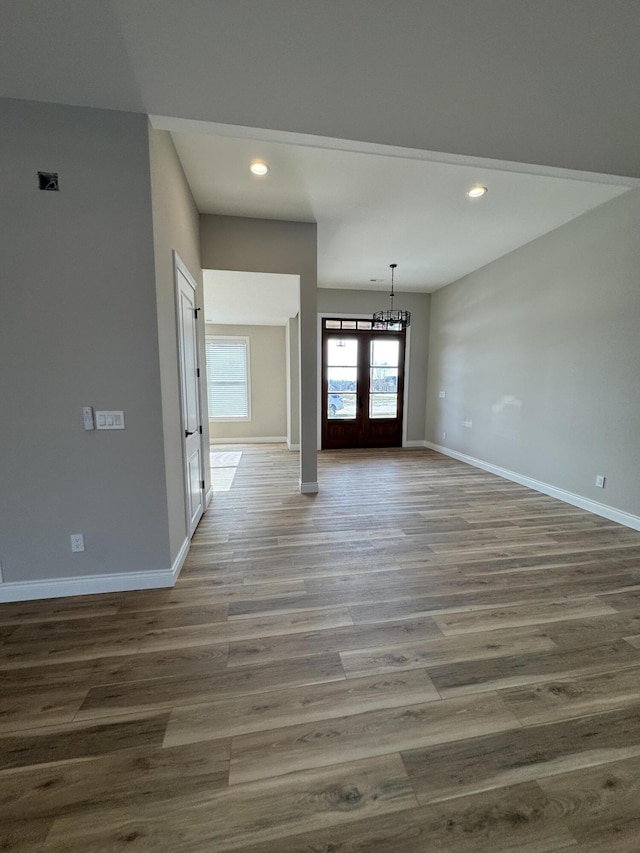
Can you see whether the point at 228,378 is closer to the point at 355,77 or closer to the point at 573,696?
the point at 355,77

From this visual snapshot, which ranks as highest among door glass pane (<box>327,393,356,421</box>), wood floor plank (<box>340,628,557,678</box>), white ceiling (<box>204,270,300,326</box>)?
white ceiling (<box>204,270,300,326</box>)

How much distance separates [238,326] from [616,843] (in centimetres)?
751

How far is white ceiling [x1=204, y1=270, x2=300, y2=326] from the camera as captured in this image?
3.90 meters

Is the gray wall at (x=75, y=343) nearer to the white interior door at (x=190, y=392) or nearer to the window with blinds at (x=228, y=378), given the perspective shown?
the white interior door at (x=190, y=392)

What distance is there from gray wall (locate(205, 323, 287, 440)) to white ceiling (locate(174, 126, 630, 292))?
9.38ft

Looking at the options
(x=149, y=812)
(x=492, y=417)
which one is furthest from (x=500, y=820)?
(x=492, y=417)

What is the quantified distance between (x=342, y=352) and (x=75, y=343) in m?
5.15

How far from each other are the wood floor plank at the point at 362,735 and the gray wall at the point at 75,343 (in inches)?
55.9

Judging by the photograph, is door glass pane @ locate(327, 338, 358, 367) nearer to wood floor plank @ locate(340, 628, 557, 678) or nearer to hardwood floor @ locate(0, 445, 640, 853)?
hardwood floor @ locate(0, 445, 640, 853)

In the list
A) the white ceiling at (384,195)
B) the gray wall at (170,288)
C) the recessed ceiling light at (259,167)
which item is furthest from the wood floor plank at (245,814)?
the recessed ceiling light at (259,167)

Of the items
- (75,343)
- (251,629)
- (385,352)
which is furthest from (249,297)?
(251,629)

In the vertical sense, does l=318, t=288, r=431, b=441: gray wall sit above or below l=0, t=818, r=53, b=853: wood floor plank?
above

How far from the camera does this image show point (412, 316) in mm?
6727

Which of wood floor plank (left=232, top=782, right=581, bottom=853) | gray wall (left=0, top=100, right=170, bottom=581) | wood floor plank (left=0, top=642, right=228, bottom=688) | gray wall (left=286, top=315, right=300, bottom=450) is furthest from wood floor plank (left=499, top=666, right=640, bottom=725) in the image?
gray wall (left=286, top=315, right=300, bottom=450)
